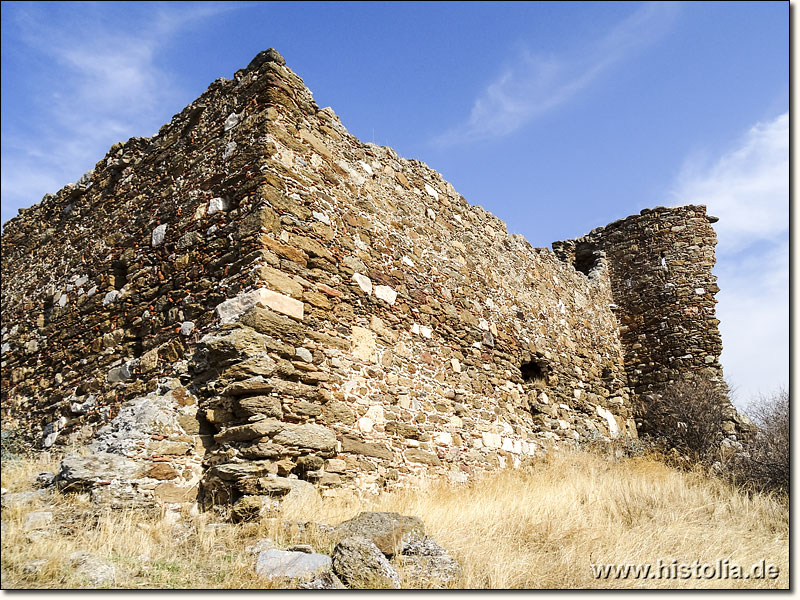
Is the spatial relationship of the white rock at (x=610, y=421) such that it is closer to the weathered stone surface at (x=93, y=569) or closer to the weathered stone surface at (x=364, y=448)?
the weathered stone surface at (x=364, y=448)

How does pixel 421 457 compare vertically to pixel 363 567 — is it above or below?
above

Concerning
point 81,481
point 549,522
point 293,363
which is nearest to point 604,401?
point 549,522

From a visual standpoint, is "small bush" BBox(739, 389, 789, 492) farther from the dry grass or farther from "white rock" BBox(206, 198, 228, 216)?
"white rock" BBox(206, 198, 228, 216)

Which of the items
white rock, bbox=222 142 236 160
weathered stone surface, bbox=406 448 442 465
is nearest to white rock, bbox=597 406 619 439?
weathered stone surface, bbox=406 448 442 465

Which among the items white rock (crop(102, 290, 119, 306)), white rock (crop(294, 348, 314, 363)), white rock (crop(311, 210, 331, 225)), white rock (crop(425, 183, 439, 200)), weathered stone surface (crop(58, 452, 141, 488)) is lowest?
weathered stone surface (crop(58, 452, 141, 488))

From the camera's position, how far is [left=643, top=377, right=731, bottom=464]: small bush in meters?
11.6

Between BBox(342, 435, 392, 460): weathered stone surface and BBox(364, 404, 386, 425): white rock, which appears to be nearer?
BBox(342, 435, 392, 460): weathered stone surface

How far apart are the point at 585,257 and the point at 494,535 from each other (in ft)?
36.8

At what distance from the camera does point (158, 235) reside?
7484 millimetres

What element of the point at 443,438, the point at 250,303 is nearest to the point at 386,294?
the point at 443,438

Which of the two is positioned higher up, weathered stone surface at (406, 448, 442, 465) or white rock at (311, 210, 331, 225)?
white rock at (311, 210, 331, 225)

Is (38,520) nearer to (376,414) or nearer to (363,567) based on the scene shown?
(363,567)

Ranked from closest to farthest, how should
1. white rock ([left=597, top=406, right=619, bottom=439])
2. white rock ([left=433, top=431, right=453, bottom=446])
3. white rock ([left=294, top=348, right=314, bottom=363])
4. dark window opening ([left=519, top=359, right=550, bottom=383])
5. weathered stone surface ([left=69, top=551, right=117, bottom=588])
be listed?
weathered stone surface ([left=69, top=551, right=117, bottom=588]) < white rock ([left=294, top=348, right=314, bottom=363]) < white rock ([left=433, top=431, right=453, bottom=446]) < dark window opening ([left=519, top=359, right=550, bottom=383]) < white rock ([left=597, top=406, right=619, bottom=439])

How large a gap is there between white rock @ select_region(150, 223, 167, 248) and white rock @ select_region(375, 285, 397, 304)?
8.56ft
